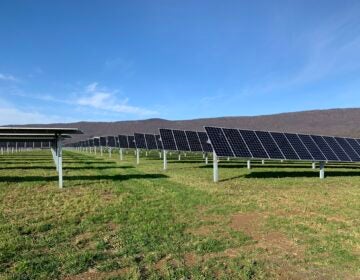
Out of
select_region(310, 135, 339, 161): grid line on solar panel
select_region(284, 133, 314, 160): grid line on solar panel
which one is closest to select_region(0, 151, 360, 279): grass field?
select_region(284, 133, 314, 160): grid line on solar panel

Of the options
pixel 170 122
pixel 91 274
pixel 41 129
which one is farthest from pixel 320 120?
pixel 91 274

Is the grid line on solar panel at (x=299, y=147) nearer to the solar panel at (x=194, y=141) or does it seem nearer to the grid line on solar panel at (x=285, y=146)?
the grid line on solar panel at (x=285, y=146)

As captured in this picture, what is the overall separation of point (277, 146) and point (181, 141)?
11.0 metres

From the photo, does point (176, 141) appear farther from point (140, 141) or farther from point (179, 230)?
point (179, 230)

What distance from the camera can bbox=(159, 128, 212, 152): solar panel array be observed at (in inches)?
1139

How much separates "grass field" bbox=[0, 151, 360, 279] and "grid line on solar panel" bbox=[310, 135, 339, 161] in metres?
6.20

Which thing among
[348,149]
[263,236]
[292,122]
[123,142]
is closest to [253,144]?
[348,149]

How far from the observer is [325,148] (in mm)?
22375

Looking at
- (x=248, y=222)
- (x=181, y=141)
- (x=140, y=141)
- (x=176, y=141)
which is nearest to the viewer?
(x=248, y=222)

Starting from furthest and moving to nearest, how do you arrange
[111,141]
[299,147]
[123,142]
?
[111,141] < [123,142] < [299,147]

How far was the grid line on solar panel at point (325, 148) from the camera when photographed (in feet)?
69.3

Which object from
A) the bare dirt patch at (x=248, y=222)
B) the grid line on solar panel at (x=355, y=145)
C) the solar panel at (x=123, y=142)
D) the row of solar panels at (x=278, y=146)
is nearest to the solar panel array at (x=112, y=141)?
the solar panel at (x=123, y=142)

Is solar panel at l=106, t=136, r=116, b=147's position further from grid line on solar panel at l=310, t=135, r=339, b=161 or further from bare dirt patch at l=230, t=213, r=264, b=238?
bare dirt patch at l=230, t=213, r=264, b=238

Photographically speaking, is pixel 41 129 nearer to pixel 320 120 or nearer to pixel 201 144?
pixel 201 144
